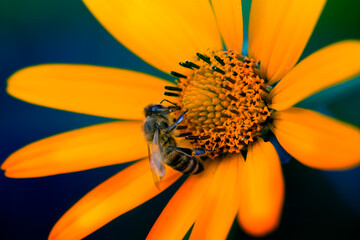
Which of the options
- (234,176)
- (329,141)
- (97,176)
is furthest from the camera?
(97,176)

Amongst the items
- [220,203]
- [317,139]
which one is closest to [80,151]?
[220,203]

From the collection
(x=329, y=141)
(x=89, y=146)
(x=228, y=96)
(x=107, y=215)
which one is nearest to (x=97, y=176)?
(x=89, y=146)

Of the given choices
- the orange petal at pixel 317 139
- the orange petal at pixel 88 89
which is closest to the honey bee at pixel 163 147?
the orange petal at pixel 88 89

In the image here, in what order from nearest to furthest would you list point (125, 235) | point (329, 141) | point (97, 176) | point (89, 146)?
1. point (329, 141)
2. point (89, 146)
3. point (125, 235)
4. point (97, 176)

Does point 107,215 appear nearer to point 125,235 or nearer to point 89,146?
point 89,146

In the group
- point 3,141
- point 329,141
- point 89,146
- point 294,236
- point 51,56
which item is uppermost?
point 51,56

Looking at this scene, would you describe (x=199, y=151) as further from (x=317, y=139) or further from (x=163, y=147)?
(x=317, y=139)
